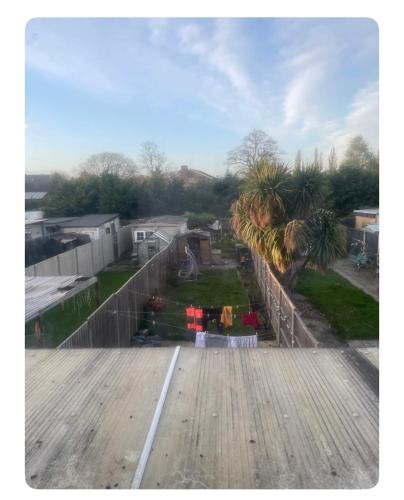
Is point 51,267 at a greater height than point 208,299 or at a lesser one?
greater

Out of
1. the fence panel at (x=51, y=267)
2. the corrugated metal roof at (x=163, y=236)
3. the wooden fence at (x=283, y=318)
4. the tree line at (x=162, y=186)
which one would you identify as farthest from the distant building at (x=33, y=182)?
the corrugated metal roof at (x=163, y=236)

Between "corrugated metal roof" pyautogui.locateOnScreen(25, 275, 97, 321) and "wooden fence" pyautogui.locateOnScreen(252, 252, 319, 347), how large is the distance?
2.19 m

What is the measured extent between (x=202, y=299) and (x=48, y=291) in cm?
323

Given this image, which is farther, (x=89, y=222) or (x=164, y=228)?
(x=164, y=228)

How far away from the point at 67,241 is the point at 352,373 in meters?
7.71

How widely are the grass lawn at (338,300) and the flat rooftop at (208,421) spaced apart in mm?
2270

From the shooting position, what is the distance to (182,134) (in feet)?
9.45

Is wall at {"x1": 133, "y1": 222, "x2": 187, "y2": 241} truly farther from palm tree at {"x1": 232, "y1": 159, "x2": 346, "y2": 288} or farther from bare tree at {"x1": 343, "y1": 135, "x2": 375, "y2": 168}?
bare tree at {"x1": 343, "y1": 135, "x2": 375, "y2": 168}

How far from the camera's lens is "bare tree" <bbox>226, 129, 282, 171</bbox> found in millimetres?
3017

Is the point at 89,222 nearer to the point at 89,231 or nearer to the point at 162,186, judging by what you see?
the point at 89,231

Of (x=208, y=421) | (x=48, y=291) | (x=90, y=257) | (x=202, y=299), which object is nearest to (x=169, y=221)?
(x=90, y=257)

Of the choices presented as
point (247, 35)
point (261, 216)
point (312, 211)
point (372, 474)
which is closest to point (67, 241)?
point (261, 216)

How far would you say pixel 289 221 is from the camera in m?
4.68

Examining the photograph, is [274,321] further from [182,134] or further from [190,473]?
[190,473]
